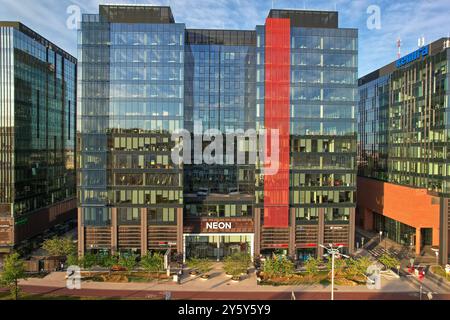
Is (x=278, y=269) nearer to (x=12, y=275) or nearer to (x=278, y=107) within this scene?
(x=278, y=107)

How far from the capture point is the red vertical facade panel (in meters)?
61.2

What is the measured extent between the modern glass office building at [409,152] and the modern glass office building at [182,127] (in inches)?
605

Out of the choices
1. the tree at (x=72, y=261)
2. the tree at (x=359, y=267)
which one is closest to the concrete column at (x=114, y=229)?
the tree at (x=72, y=261)

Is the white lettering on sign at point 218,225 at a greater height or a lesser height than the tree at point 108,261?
greater

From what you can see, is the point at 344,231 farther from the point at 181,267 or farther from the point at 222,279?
the point at 181,267

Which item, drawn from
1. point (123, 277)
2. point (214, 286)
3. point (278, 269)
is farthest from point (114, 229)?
point (278, 269)

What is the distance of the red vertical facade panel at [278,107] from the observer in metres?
61.2

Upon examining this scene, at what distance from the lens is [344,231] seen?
2491 inches

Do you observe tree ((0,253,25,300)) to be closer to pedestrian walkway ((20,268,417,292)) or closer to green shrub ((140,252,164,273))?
pedestrian walkway ((20,268,417,292))

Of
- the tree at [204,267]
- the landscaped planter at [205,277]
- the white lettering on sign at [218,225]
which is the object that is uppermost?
the white lettering on sign at [218,225]

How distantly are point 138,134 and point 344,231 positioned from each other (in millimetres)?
43596

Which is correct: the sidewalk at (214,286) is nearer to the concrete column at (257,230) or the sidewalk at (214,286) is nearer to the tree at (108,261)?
the tree at (108,261)

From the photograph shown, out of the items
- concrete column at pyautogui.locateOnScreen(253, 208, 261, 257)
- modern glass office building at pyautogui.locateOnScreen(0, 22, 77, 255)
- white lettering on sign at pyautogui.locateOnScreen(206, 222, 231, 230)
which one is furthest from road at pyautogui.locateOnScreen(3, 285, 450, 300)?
modern glass office building at pyautogui.locateOnScreen(0, 22, 77, 255)
